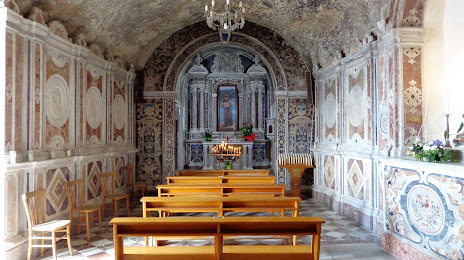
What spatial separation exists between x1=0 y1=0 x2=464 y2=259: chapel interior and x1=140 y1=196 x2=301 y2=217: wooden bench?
4.79ft

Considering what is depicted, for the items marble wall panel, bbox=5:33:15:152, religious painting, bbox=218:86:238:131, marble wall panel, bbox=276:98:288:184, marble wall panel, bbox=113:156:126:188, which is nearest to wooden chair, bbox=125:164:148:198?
marble wall panel, bbox=113:156:126:188

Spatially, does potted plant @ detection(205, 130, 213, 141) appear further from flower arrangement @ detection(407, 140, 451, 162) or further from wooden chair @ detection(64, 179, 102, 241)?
flower arrangement @ detection(407, 140, 451, 162)

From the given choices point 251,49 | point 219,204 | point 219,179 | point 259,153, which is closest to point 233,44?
point 251,49

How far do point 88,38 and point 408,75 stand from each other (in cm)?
642

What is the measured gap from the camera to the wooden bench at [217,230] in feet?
11.1

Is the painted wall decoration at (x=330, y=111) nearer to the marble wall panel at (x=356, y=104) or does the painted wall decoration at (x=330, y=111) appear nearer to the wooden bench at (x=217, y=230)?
the marble wall panel at (x=356, y=104)

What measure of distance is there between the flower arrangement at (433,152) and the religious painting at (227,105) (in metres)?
10.5

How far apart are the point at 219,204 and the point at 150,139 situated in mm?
5782

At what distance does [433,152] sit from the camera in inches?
174

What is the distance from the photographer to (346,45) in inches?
309

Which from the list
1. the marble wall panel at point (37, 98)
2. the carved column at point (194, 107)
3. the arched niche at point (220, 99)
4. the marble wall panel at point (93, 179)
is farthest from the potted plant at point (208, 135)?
the marble wall panel at point (37, 98)

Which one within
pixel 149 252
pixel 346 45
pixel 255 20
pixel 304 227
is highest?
pixel 255 20

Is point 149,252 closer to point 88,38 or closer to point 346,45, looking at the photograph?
point 88,38

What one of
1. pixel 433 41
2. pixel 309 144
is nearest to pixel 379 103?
pixel 433 41
